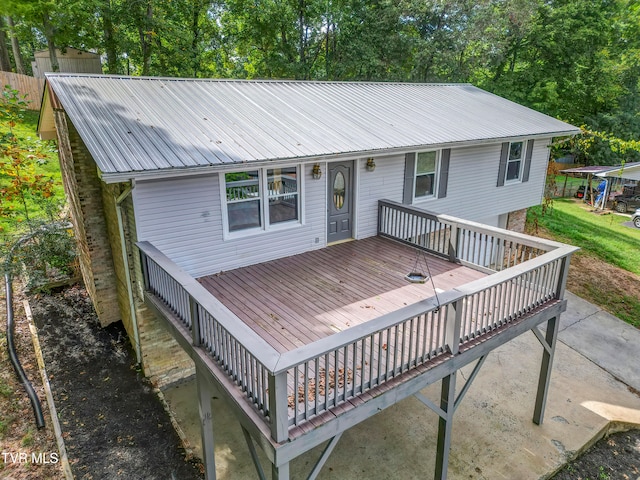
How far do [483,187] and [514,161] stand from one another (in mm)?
1621

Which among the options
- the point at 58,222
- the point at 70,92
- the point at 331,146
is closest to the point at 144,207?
the point at 70,92

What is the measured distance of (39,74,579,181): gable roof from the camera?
6.57m

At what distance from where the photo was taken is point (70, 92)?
7.73 m

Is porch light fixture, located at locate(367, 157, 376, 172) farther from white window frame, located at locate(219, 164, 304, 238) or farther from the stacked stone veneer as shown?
the stacked stone veneer

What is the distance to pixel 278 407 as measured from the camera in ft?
12.7

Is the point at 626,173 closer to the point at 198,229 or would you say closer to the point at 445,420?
the point at 445,420

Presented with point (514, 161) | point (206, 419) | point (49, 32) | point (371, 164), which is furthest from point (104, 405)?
point (49, 32)

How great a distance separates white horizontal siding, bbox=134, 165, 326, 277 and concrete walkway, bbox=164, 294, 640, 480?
8.80 ft

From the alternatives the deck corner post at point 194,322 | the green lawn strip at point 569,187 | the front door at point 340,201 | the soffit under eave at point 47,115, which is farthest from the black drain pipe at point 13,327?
the green lawn strip at point 569,187

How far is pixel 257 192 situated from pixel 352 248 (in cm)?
250

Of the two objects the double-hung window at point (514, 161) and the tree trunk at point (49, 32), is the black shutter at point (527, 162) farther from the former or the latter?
the tree trunk at point (49, 32)

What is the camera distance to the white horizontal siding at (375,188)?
9469mm

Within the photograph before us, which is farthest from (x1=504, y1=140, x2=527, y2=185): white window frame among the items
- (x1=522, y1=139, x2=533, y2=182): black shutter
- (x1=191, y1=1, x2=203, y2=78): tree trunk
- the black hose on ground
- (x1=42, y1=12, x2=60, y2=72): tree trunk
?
(x1=42, y1=12, x2=60, y2=72): tree trunk

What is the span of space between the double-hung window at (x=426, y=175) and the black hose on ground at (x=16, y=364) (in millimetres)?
→ 8793
